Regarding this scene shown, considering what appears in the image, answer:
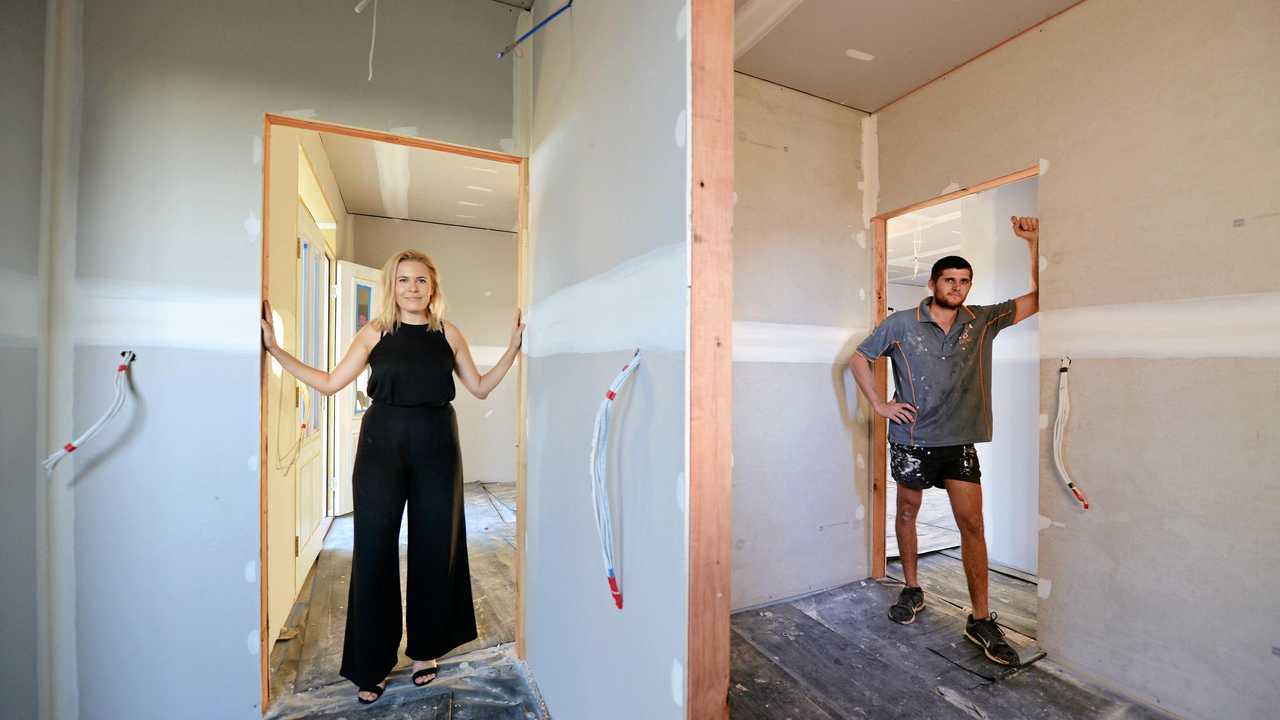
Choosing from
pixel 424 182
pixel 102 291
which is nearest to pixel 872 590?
pixel 102 291

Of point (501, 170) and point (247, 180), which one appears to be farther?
point (501, 170)

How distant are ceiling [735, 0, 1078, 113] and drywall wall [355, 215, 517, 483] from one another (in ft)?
12.5

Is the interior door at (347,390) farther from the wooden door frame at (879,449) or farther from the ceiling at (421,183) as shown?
the wooden door frame at (879,449)

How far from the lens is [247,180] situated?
183 centimetres

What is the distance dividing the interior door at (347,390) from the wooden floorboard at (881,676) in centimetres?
342

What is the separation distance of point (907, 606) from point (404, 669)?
228cm

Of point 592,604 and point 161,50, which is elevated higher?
point 161,50

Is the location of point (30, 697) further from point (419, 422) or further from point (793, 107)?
point (793, 107)

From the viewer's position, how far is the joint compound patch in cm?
100

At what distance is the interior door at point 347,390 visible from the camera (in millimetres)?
4184

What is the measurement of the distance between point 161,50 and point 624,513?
2129 mm

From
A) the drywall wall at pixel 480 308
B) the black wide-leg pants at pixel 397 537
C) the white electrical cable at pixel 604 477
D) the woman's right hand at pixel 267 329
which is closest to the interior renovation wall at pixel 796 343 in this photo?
the black wide-leg pants at pixel 397 537

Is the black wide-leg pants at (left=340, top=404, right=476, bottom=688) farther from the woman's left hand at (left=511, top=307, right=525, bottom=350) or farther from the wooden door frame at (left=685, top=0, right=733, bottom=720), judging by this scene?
the wooden door frame at (left=685, top=0, right=733, bottom=720)

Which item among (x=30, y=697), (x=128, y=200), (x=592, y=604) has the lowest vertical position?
(x=30, y=697)
